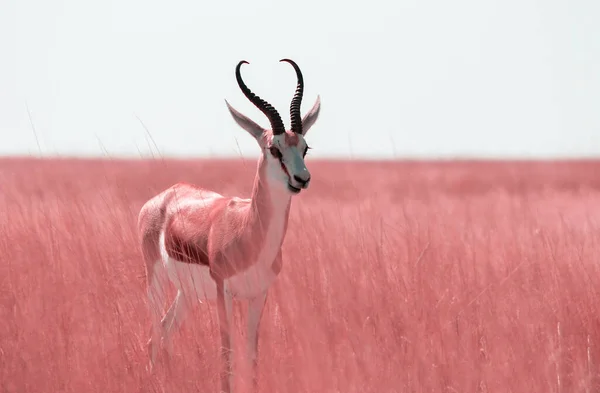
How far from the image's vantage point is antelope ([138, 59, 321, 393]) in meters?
5.54

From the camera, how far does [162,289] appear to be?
670 cm

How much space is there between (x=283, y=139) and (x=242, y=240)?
0.75 m

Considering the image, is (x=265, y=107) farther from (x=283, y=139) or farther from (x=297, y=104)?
(x=283, y=139)

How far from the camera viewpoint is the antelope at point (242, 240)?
5535mm

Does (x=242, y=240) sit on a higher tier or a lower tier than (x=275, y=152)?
lower

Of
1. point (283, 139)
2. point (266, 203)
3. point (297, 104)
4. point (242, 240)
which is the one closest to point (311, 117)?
point (297, 104)

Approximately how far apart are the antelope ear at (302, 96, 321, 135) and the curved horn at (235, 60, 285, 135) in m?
0.45

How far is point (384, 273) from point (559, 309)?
1342 mm

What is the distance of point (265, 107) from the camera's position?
5770 mm

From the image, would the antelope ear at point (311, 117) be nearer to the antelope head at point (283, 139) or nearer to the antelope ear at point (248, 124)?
the antelope head at point (283, 139)

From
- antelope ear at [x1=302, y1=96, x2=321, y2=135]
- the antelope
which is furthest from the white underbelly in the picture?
antelope ear at [x1=302, y1=96, x2=321, y2=135]

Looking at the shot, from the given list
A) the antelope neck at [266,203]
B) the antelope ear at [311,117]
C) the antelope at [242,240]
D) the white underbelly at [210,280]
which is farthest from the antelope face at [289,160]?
the white underbelly at [210,280]

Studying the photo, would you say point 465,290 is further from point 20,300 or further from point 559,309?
point 20,300

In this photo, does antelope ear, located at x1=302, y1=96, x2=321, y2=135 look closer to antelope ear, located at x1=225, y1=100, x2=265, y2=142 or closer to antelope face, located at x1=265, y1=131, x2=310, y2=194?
antelope ear, located at x1=225, y1=100, x2=265, y2=142
